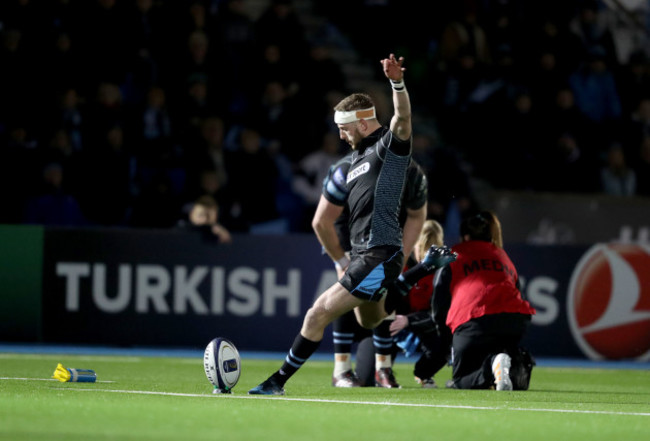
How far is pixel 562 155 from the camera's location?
19656mm

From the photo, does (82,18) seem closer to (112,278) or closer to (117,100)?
(117,100)

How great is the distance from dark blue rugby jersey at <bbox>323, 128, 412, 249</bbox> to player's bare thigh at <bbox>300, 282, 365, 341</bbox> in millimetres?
403

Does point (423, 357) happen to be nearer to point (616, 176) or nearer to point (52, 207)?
point (52, 207)

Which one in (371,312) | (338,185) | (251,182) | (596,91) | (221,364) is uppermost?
(596,91)

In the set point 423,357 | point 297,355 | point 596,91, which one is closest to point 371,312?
point 297,355

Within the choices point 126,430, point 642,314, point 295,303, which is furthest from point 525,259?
point 126,430

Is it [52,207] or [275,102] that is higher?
[275,102]

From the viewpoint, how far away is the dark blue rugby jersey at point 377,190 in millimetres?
9398

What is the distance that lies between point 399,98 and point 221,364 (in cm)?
230

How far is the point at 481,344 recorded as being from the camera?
1100 cm

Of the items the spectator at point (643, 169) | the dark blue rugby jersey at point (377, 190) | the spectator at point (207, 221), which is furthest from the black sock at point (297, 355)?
the spectator at point (643, 169)

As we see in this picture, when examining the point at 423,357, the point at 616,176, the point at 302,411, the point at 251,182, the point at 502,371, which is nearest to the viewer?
the point at 302,411

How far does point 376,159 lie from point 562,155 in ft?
35.1

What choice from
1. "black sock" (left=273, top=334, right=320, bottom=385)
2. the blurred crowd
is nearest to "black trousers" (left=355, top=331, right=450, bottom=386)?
"black sock" (left=273, top=334, right=320, bottom=385)
